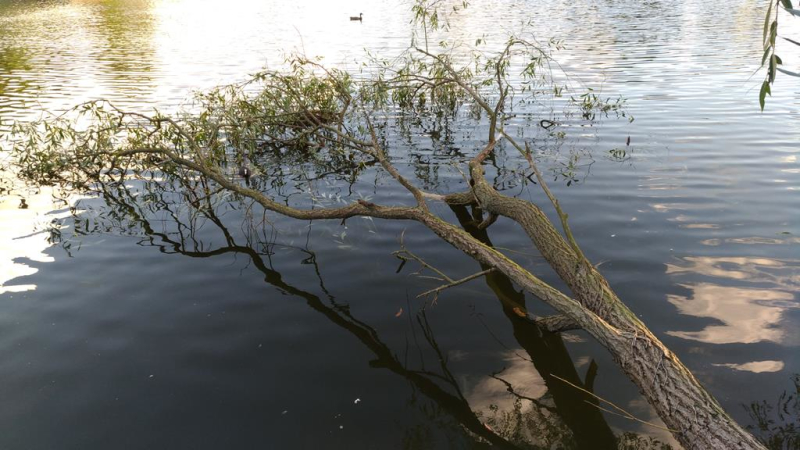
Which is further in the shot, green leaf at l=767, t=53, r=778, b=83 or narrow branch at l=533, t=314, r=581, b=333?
narrow branch at l=533, t=314, r=581, b=333

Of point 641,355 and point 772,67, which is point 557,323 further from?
point 772,67

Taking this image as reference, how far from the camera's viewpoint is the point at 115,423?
514 centimetres

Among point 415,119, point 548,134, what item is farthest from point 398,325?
point 415,119

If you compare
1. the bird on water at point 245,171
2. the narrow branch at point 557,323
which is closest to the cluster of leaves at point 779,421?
the narrow branch at point 557,323

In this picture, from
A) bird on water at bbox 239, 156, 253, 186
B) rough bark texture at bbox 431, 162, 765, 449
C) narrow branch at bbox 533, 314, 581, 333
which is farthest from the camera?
bird on water at bbox 239, 156, 253, 186

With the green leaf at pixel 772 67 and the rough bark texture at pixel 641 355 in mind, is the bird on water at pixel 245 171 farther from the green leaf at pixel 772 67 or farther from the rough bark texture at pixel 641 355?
the green leaf at pixel 772 67

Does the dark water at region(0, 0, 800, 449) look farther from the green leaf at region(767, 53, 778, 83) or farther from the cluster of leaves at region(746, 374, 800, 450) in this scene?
the green leaf at region(767, 53, 778, 83)

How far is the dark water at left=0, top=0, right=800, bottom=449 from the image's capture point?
512 cm

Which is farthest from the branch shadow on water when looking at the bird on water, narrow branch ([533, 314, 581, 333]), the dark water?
the bird on water

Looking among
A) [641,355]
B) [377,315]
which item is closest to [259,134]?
[377,315]

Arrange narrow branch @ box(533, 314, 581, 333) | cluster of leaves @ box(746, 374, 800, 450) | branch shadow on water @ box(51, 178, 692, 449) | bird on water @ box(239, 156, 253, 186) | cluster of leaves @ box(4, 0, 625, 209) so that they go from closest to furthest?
cluster of leaves @ box(746, 374, 800, 450) → branch shadow on water @ box(51, 178, 692, 449) → narrow branch @ box(533, 314, 581, 333) → cluster of leaves @ box(4, 0, 625, 209) → bird on water @ box(239, 156, 253, 186)

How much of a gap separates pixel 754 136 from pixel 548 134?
4.77 metres

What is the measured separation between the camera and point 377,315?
6.79 meters

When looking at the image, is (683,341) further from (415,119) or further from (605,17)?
(605,17)
